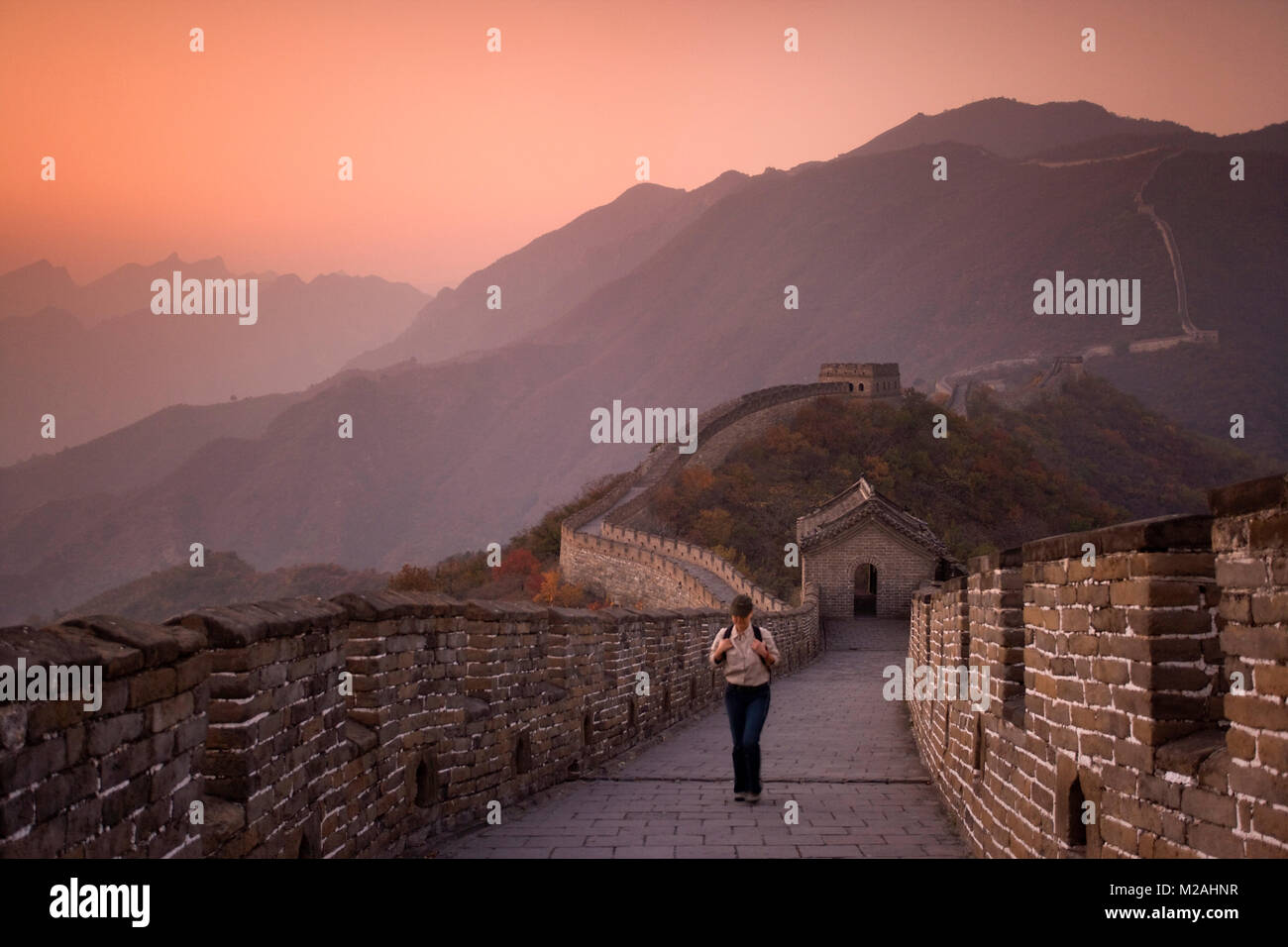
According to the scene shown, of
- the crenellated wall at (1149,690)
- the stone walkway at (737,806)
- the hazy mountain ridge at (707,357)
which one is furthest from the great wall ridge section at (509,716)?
the hazy mountain ridge at (707,357)

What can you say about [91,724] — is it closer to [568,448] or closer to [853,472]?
[853,472]

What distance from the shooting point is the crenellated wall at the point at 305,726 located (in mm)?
3027

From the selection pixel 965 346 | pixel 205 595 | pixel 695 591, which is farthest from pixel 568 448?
pixel 695 591

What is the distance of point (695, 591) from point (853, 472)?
1065 inches

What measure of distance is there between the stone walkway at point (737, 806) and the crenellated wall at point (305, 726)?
0.34 meters

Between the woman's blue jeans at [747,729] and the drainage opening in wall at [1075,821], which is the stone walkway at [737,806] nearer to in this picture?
the woman's blue jeans at [747,729]

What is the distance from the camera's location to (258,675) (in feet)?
14.6

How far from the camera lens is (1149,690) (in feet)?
12.5

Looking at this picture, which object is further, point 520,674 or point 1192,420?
point 1192,420

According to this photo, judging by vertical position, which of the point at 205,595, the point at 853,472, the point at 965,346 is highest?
the point at 965,346

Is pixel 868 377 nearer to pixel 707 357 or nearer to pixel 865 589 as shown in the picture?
pixel 865 589

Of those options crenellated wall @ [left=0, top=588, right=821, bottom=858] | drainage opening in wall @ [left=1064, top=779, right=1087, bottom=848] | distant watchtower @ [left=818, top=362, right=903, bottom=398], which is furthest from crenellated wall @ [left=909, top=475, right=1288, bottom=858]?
distant watchtower @ [left=818, top=362, right=903, bottom=398]

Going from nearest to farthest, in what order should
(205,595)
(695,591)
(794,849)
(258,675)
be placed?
(258,675), (794,849), (695,591), (205,595)

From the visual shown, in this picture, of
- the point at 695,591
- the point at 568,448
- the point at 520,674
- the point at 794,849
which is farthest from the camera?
the point at 568,448
